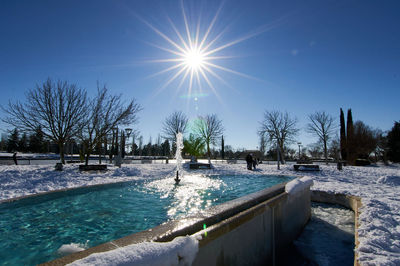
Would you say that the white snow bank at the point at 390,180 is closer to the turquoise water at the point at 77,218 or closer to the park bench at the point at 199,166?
the turquoise water at the point at 77,218

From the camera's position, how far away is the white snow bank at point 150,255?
1.51m

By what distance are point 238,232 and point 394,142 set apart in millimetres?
48482

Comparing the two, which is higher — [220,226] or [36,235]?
[220,226]

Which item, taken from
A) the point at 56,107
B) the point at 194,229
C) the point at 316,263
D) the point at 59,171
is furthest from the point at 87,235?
the point at 56,107

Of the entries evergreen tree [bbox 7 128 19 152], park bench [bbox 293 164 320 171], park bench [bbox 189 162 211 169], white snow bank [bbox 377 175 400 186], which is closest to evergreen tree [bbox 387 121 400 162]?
park bench [bbox 293 164 320 171]

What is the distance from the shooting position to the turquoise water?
11.0 ft

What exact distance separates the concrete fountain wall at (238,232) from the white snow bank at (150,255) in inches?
8.8

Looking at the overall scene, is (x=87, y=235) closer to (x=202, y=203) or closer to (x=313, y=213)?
(x=202, y=203)

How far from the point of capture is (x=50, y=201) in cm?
623

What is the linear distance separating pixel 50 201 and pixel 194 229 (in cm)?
594

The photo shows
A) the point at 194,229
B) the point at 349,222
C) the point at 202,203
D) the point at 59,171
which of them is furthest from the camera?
the point at 59,171

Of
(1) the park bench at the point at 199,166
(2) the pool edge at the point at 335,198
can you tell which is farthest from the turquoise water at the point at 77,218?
(1) the park bench at the point at 199,166

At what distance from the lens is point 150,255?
5.49 feet

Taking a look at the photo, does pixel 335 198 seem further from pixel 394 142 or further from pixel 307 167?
pixel 394 142
